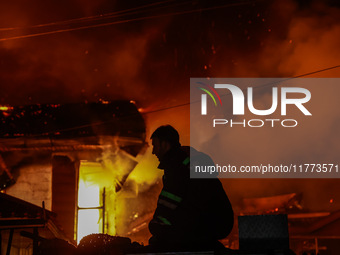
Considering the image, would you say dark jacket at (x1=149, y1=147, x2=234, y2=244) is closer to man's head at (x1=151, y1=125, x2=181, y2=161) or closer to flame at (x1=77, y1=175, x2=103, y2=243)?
man's head at (x1=151, y1=125, x2=181, y2=161)

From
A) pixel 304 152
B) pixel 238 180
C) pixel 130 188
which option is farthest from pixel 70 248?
pixel 238 180

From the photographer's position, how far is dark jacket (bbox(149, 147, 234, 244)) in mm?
3809

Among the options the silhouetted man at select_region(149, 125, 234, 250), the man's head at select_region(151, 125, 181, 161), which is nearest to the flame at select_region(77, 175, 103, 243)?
the man's head at select_region(151, 125, 181, 161)

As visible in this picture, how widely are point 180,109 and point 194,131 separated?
2.72 meters

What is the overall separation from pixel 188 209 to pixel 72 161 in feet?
43.2

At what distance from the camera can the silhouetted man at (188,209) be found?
3.80 meters

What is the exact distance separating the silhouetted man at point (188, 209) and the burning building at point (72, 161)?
12.4 metres

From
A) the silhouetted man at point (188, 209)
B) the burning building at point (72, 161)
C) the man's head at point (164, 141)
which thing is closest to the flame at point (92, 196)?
the burning building at point (72, 161)

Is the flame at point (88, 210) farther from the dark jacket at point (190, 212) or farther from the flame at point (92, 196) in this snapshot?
the dark jacket at point (190, 212)

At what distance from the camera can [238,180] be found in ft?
82.8

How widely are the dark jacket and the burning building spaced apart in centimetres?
1247

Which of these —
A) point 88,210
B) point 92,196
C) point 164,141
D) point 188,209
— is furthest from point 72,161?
point 188,209

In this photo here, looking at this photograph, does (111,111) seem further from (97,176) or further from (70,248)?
(70,248)

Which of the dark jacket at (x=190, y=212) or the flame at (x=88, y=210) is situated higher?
the flame at (x=88, y=210)
